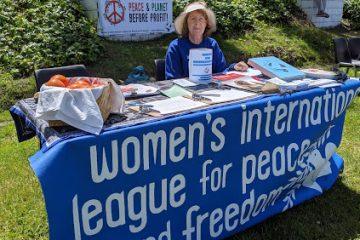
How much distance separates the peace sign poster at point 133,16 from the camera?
7.27 meters

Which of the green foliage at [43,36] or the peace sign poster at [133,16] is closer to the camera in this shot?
the green foliage at [43,36]

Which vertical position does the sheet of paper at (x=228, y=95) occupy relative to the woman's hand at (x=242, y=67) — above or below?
below

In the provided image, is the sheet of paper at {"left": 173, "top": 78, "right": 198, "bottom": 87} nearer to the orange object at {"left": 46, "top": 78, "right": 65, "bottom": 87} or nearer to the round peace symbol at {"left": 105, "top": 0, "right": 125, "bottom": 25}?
the orange object at {"left": 46, "top": 78, "right": 65, "bottom": 87}

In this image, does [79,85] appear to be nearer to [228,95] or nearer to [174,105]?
[174,105]

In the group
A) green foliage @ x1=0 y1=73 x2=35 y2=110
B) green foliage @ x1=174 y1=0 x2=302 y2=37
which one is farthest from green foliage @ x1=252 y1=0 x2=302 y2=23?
green foliage @ x1=0 y1=73 x2=35 y2=110

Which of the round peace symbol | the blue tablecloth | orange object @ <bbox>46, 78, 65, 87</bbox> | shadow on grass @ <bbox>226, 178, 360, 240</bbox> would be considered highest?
the round peace symbol

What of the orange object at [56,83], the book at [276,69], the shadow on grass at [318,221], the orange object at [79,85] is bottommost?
the shadow on grass at [318,221]

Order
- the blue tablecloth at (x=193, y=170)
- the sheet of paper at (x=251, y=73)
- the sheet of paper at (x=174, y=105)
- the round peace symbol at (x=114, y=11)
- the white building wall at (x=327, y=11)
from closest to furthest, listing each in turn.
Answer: the blue tablecloth at (x=193, y=170) → the sheet of paper at (x=174, y=105) → the sheet of paper at (x=251, y=73) → the round peace symbol at (x=114, y=11) → the white building wall at (x=327, y=11)

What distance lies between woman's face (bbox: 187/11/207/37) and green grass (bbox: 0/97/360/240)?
66.5 inches

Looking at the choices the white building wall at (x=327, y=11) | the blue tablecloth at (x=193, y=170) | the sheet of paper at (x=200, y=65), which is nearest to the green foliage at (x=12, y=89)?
the sheet of paper at (x=200, y=65)

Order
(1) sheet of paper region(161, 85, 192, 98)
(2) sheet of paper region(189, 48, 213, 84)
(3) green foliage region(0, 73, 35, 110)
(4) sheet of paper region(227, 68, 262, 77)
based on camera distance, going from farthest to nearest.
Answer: (3) green foliage region(0, 73, 35, 110), (4) sheet of paper region(227, 68, 262, 77), (2) sheet of paper region(189, 48, 213, 84), (1) sheet of paper region(161, 85, 192, 98)

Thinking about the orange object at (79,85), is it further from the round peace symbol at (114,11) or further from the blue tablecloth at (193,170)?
the round peace symbol at (114,11)

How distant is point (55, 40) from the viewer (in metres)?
6.81

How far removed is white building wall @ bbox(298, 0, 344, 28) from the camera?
37.8ft
